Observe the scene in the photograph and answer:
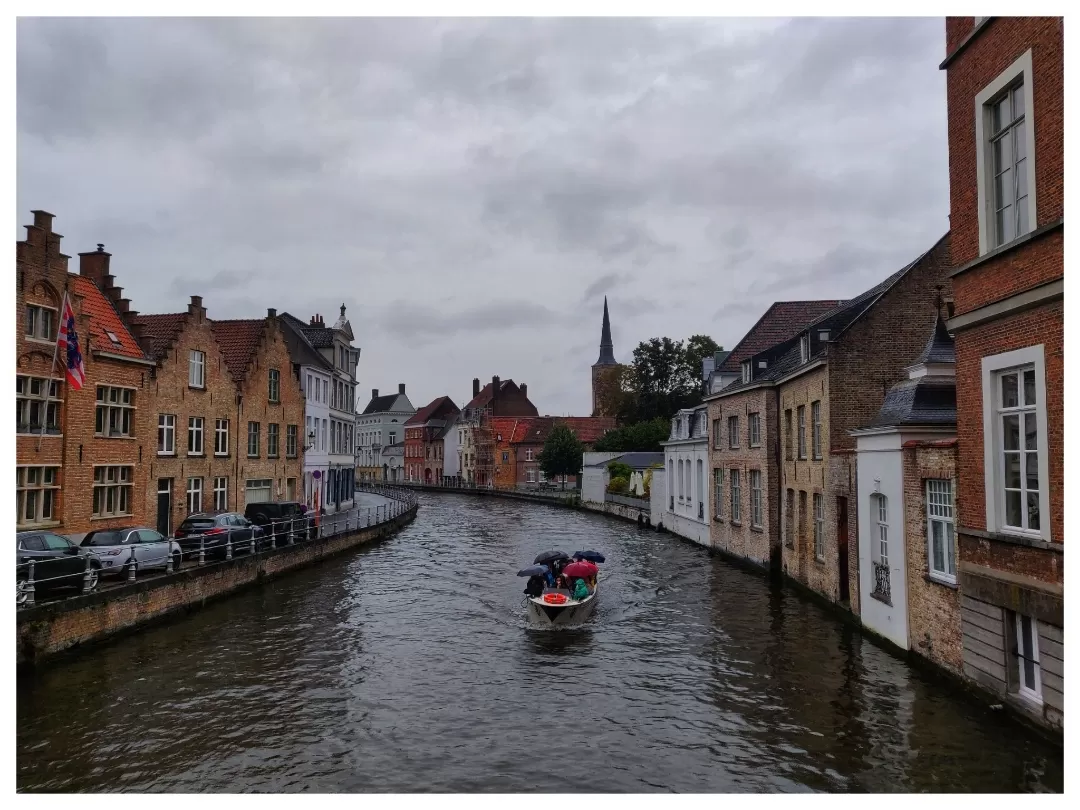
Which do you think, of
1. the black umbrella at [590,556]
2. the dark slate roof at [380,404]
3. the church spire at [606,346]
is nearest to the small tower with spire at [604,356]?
the church spire at [606,346]

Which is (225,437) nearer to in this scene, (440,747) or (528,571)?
(528,571)

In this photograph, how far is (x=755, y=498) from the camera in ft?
98.4

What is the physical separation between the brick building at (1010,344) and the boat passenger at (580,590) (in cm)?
996

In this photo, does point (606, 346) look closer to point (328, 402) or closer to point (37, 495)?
point (328, 402)

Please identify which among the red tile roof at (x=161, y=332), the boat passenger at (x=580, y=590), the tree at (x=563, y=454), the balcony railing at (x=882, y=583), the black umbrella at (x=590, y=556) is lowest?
the boat passenger at (x=580, y=590)

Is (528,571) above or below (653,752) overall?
above

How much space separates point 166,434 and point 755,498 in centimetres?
2107

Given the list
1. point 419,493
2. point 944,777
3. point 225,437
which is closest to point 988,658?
point 944,777

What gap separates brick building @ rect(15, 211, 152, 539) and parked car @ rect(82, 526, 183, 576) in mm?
2994

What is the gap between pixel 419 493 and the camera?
9494cm

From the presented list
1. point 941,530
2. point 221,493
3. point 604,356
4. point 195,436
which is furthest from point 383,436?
point 941,530

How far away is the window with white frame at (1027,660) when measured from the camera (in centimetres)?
1090

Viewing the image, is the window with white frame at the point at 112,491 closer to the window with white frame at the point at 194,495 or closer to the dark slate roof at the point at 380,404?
the window with white frame at the point at 194,495

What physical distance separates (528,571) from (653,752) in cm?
946
